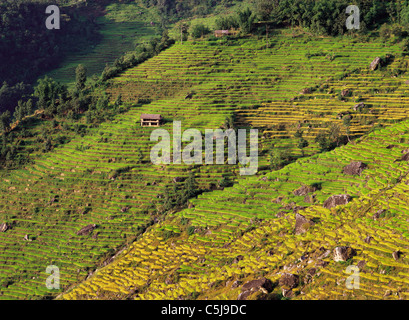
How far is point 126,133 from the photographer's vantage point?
49.1 m

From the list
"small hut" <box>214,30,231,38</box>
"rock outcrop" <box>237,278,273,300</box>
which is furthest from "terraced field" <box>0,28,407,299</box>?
"small hut" <box>214,30,231,38</box>

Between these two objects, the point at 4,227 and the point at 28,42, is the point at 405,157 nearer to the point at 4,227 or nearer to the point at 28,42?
the point at 4,227

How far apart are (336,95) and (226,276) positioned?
83.4ft

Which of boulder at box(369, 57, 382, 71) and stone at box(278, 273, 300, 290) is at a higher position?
boulder at box(369, 57, 382, 71)

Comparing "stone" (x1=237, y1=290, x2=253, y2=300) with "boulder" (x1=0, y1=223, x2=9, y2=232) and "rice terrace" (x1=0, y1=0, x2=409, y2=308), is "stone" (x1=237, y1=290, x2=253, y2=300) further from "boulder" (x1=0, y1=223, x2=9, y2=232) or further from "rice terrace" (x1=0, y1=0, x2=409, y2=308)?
"boulder" (x1=0, y1=223, x2=9, y2=232)

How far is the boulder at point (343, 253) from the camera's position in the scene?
94.1 ft

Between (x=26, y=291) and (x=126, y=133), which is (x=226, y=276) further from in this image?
(x=126, y=133)

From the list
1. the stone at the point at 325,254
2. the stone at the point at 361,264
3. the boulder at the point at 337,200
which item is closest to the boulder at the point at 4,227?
the boulder at the point at 337,200

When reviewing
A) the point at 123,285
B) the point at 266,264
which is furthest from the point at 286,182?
the point at 123,285

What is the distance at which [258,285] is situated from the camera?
95.7ft

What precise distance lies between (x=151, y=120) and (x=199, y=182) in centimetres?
931

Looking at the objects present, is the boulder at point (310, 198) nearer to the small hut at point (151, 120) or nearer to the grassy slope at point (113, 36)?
the small hut at point (151, 120)

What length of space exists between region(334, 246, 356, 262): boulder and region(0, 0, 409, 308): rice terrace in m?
0.07

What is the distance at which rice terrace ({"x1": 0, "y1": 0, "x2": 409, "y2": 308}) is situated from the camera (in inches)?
1252
